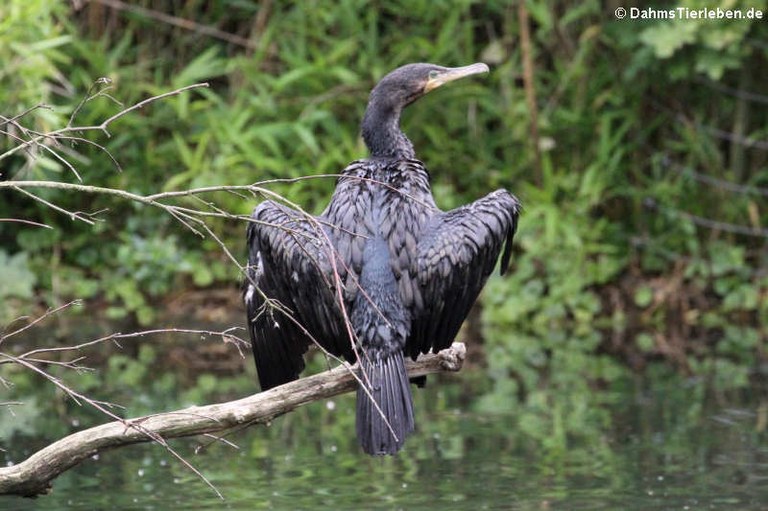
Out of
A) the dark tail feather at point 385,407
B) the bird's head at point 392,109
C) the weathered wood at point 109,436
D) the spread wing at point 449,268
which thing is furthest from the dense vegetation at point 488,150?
the weathered wood at point 109,436

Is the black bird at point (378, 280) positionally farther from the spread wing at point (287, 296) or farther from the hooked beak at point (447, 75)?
the hooked beak at point (447, 75)

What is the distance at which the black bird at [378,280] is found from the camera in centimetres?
444

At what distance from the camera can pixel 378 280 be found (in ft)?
15.1

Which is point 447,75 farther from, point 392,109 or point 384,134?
point 384,134

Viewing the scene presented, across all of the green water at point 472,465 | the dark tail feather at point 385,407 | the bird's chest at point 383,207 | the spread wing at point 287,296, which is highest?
the bird's chest at point 383,207

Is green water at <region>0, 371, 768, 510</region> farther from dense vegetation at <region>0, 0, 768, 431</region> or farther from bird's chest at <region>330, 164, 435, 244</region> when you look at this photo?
dense vegetation at <region>0, 0, 768, 431</region>

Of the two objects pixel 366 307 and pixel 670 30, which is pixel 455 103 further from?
pixel 366 307

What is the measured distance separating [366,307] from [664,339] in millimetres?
5244

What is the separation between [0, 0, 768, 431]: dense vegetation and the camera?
966 centimetres

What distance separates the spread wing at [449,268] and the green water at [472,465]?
1016 millimetres

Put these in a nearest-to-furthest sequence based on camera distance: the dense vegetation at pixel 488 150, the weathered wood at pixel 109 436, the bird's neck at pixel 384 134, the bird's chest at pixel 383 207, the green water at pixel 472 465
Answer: the weathered wood at pixel 109 436, the bird's chest at pixel 383 207, the bird's neck at pixel 384 134, the green water at pixel 472 465, the dense vegetation at pixel 488 150

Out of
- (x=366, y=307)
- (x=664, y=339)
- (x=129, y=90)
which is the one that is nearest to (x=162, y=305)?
(x=129, y=90)

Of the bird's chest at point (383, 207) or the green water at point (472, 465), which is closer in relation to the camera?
the bird's chest at point (383, 207)

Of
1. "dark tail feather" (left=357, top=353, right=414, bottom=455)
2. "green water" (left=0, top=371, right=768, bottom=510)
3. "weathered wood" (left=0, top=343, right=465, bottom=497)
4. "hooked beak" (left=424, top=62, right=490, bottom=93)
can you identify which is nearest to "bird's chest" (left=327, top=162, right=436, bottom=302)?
"dark tail feather" (left=357, top=353, right=414, bottom=455)
